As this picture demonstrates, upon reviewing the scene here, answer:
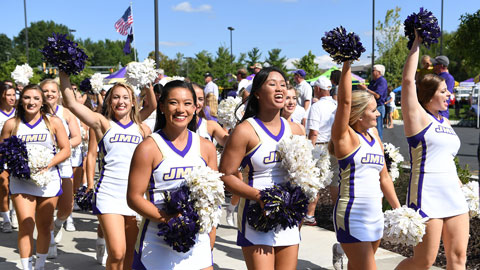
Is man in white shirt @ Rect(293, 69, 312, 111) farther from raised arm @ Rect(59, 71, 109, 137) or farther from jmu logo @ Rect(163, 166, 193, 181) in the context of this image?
jmu logo @ Rect(163, 166, 193, 181)

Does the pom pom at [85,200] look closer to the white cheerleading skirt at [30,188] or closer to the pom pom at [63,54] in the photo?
the white cheerleading skirt at [30,188]

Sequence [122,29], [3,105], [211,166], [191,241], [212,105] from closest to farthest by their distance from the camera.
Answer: [191,241]
[211,166]
[3,105]
[212,105]
[122,29]

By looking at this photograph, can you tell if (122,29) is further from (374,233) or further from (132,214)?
(374,233)

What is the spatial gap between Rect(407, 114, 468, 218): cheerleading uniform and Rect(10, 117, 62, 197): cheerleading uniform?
360 centimetres

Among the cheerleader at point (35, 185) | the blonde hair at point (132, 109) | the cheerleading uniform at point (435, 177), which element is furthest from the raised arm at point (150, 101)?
the cheerleading uniform at point (435, 177)

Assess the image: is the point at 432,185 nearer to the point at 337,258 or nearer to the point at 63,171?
the point at 337,258

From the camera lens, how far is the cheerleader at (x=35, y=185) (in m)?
5.15

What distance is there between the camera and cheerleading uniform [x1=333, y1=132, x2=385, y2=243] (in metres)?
3.68

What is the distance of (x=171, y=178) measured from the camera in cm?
318

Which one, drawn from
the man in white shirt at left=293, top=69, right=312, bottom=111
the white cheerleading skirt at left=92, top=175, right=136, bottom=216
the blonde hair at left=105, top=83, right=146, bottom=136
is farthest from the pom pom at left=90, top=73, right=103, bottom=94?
the white cheerleading skirt at left=92, top=175, right=136, bottom=216

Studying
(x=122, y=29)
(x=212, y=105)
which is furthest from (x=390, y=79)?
(x=212, y=105)

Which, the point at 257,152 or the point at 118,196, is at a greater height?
the point at 257,152

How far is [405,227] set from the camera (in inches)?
144

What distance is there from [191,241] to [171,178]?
0.43 metres
